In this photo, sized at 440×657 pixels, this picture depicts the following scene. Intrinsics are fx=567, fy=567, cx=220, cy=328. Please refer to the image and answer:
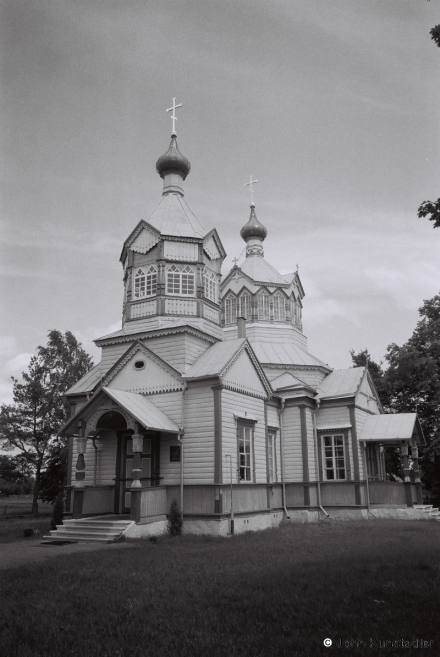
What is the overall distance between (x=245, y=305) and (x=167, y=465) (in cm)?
1244

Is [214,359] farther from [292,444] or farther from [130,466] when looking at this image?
[292,444]

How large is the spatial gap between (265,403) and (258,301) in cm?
889

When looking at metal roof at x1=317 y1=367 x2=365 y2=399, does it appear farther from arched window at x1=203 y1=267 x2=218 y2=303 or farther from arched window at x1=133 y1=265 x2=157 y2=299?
arched window at x1=133 y1=265 x2=157 y2=299

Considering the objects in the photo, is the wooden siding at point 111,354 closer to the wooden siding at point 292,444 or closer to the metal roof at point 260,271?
the wooden siding at point 292,444

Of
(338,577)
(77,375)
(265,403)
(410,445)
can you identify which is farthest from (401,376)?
(338,577)

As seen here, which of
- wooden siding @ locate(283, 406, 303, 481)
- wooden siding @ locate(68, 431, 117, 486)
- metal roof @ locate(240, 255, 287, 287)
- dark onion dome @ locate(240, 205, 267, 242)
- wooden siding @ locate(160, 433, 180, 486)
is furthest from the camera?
dark onion dome @ locate(240, 205, 267, 242)

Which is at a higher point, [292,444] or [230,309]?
[230,309]

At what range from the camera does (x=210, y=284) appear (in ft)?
67.0

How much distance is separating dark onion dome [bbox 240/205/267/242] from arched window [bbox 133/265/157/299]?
12790 millimetres

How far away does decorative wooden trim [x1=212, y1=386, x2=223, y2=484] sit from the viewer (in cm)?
1582

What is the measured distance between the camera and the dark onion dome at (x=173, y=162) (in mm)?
22141

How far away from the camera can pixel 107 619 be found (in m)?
6.75

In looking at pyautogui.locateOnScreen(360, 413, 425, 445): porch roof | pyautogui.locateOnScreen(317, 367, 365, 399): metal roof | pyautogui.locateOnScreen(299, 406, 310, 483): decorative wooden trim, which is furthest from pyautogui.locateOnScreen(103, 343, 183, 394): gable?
pyautogui.locateOnScreen(360, 413, 425, 445): porch roof

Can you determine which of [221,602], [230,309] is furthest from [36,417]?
[221,602]
